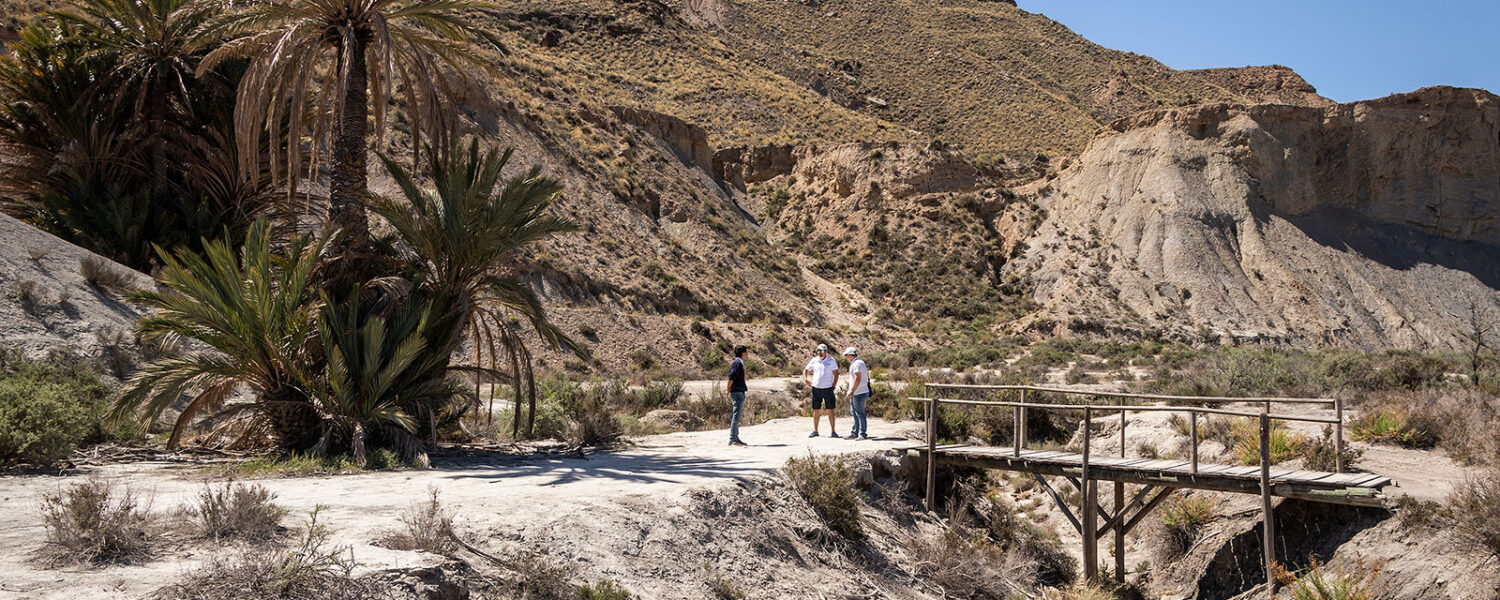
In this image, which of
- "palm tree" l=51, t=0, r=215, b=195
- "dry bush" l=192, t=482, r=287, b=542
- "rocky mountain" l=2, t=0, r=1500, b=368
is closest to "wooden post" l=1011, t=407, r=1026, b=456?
"dry bush" l=192, t=482, r=287, b=542

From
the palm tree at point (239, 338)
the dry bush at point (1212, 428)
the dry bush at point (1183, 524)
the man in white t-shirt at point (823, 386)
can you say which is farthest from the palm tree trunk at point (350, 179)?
the dry bush at point (1212, 428)

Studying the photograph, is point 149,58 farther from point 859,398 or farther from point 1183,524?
point 1183,524

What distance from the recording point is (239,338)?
392 inches

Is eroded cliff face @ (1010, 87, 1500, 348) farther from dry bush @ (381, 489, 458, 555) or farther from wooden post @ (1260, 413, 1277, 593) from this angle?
dry bush @ (381, 489, 458, 555)

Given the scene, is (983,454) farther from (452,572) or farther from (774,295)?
(774,295)

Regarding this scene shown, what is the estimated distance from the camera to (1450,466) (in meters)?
13.4

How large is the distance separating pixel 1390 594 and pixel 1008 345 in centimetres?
3136

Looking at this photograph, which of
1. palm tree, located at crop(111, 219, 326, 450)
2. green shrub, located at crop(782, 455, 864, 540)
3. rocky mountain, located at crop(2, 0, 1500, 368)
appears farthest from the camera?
rocky mountain, located at crop(2, 0, 1500, 368)

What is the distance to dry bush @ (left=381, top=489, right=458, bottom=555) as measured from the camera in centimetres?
648

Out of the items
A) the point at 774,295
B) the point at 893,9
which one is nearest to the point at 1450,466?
the point at 774,295

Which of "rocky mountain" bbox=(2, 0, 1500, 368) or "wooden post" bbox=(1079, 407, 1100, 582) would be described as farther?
"rocky mountain" bbox=(2, 0, 1500, 368)

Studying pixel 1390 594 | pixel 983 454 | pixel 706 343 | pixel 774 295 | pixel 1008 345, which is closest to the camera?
pixel 1390 594

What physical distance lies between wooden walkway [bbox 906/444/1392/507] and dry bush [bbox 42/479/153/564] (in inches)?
385

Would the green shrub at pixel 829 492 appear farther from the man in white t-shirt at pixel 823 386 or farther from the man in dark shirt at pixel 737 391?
the man in white t-shirt at pixel 823 386
